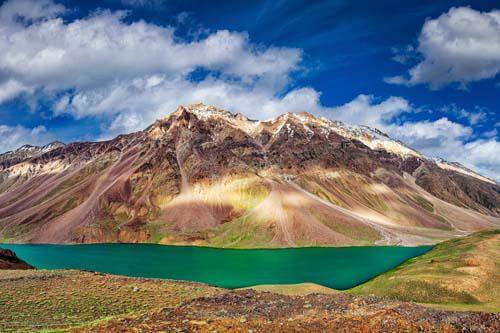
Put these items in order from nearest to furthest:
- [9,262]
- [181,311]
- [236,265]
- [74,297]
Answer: [181,311] < [74,297] < [9,262] < [236,265]

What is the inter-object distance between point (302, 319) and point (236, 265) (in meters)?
108

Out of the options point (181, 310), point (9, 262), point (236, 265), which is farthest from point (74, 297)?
point (236, 265)

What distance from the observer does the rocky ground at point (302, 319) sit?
Answer: 937 inches

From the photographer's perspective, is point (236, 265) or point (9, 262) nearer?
point (9, 262)

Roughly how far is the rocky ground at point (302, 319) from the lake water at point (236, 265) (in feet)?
202

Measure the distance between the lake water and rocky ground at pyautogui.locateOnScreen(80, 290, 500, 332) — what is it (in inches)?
2418

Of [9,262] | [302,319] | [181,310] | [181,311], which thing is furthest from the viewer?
[9,262]

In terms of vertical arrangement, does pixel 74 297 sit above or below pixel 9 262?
below

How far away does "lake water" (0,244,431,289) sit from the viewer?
4043 inches

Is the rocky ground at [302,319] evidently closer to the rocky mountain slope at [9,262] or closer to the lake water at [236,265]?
the rocky mountain slope at [9,262]

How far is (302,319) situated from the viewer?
1072 inches

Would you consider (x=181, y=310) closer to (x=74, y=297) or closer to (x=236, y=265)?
(x=74, y=297)

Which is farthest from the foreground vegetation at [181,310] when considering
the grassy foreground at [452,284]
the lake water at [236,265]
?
the lake water at [236,265]

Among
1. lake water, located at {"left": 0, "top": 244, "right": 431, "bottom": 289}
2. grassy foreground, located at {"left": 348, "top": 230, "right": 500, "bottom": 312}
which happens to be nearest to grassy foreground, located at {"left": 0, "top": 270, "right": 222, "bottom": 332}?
grassy foreground, located at {"left": 348, "top": 230, "right": 500, "bottom": 312}
